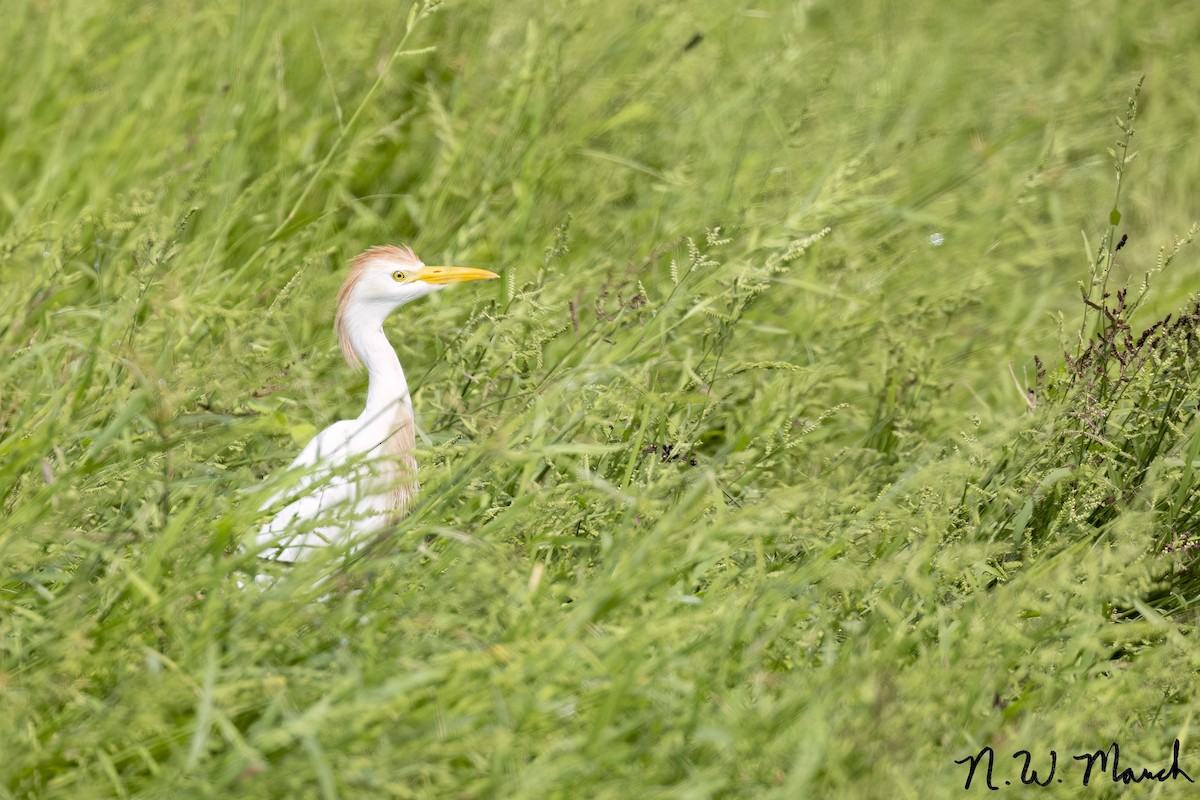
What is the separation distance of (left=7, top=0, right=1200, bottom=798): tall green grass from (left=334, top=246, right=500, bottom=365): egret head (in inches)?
4.3

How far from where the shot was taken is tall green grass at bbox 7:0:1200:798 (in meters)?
2.13

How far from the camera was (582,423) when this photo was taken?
298 cm

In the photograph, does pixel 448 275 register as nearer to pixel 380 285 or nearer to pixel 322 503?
pixel 380 285

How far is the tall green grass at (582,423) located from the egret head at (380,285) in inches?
4.3

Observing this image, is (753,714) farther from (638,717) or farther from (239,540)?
(239,540)
